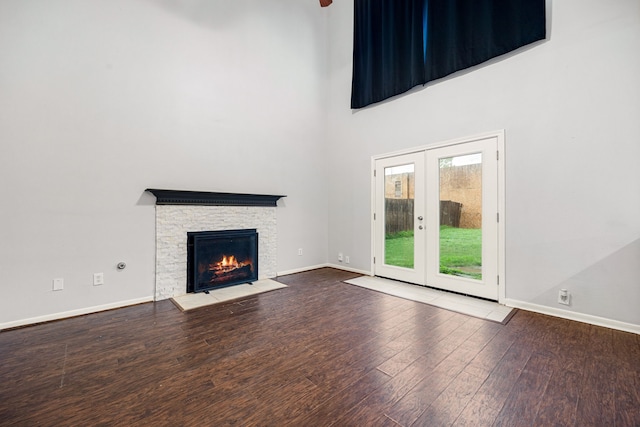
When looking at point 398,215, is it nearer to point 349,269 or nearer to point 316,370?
point 349,269

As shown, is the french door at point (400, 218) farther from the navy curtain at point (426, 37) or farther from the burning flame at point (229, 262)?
the burning flame at point (229, 262)

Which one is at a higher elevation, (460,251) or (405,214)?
(405,214)

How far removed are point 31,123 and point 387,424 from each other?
13.3 feet

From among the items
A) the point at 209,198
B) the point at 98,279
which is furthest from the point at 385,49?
the point at 98,279

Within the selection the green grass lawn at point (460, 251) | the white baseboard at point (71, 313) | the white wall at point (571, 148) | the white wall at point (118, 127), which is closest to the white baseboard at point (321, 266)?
the white wall at point (118, 127)

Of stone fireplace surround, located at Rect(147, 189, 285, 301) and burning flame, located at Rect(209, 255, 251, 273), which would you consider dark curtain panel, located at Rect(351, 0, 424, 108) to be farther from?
burning flame, located at Rect(209, 255, 251, 273)

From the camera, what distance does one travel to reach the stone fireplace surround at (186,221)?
3.44m

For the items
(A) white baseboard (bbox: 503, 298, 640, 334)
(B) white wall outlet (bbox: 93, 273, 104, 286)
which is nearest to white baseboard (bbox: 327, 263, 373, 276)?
(A) white baseboard (bbox: 503, 298, 640, 334)

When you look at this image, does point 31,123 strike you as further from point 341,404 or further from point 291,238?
point 341,404

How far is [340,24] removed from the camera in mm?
5230

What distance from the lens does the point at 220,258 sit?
12.8 feet

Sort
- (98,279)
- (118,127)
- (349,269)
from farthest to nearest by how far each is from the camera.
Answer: (349,269) < (118,127) < (98,279)

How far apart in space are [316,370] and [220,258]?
8.13 ft

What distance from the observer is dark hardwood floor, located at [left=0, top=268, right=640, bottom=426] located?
58.9 inches
